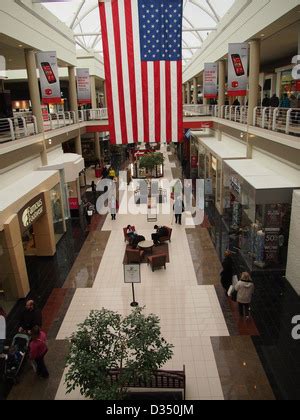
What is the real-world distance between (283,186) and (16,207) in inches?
335

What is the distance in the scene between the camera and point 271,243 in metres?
12.7

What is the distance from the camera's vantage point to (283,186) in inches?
447

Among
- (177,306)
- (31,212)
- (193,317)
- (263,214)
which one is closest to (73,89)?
(31,212)

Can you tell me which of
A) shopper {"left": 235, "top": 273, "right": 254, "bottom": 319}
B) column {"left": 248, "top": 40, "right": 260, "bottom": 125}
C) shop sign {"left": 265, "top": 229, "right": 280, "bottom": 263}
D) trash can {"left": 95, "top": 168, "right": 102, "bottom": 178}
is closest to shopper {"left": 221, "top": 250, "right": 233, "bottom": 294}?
shopper {"left": 235, "top": 273, "right": 254, "bottom": 319}

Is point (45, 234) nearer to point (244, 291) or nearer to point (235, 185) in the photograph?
point (235, 185)

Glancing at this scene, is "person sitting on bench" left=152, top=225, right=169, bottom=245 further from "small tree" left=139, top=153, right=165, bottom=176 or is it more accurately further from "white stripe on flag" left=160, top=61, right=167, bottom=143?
"small tree" left=139, top=153, right=165, bottom=176

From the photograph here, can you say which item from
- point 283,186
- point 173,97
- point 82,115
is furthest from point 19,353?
point 82,115

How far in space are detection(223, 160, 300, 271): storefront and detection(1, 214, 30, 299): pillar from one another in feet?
24.9

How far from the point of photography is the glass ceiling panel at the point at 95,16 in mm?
32969

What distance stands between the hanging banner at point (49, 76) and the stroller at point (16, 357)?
35.1ft

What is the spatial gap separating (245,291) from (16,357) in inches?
236

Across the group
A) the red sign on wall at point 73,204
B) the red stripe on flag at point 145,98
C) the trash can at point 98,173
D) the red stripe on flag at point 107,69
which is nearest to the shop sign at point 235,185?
the red stripe on flag at point 145,98

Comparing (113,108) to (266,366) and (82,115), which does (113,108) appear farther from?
(82,115)

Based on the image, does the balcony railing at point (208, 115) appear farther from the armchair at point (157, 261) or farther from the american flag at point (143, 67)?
the armchair at point (157, 261)
